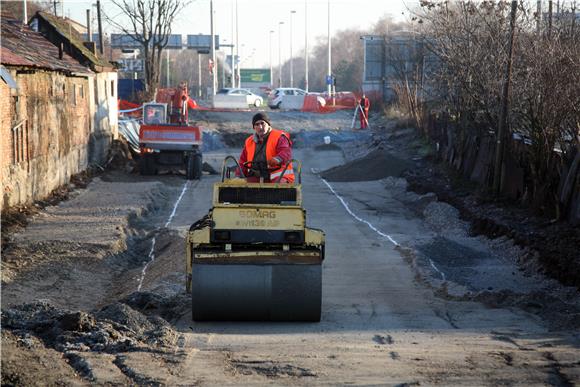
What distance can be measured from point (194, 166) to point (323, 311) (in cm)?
2052

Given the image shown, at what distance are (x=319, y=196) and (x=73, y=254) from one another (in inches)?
490

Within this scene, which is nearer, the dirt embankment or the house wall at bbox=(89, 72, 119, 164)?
the dirt embankment

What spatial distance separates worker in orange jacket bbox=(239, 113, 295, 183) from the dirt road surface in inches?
69.4

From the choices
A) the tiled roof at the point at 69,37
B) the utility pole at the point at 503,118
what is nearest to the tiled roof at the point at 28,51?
the tiled roof at the point at 69,37

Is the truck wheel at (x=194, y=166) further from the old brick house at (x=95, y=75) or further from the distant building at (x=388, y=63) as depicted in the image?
the distant building at (x=388, y=63)

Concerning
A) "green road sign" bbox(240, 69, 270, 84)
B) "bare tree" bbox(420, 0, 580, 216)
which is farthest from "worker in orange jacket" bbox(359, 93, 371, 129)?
"green road sign" bbox(240, 69, 270, 84)

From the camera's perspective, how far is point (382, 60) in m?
58.3

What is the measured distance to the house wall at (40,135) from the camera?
20.2 metres

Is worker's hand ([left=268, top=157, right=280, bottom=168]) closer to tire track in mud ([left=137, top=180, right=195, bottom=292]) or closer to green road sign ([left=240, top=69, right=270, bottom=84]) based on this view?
tire track in mud ([left=137, top=180, right=195, bottom=292])

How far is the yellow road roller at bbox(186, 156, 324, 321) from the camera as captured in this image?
435 inches

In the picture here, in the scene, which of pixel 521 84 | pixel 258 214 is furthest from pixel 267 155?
pixel 521 84

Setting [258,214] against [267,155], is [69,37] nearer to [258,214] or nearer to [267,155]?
[267,155]

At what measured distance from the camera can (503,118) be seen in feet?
69.9

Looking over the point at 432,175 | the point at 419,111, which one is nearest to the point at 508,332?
the point at 432,175
